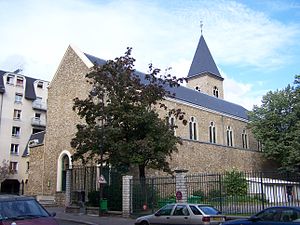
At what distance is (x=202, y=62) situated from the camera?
6512cm

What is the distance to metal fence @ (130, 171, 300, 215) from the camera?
18859 millimetres

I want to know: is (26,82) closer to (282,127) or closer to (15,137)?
(15,137)

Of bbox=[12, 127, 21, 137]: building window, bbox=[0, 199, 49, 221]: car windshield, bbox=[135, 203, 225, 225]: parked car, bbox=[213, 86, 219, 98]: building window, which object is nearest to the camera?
bbox=[0, 199, 49, 221]: car windshield

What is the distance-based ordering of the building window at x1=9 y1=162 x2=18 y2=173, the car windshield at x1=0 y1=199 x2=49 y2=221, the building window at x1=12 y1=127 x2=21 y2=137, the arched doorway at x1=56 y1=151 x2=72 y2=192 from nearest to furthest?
1. the car windshield at x1=0 y1=199 x2=49 y2=221
2. the arched doorway at x1=56 y1=151 x2=72 y2=192
3. the building window at x1=9 y1=162 x2=18 y2=173
4. the building window at x1=12 y1=127 x2=21 y2=137

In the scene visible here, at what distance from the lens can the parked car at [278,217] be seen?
11023 mm

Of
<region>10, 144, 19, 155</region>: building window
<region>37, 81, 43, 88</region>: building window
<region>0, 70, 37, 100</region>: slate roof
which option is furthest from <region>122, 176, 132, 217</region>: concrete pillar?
<region>37, 81, 43, 88</region>: building window

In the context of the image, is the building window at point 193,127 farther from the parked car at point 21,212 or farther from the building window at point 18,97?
the parked car at point 21,212

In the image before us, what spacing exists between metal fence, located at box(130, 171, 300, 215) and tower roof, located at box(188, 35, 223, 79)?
42.4 metres

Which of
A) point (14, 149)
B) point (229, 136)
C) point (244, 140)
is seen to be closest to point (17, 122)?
point (14, 149)

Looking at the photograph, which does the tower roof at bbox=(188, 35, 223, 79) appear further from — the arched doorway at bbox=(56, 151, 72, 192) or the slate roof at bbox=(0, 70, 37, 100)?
the arched doorway at bbox=(56, 151, 72, 192)

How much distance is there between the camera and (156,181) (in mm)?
21859

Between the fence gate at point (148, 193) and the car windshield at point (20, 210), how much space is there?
12.5 m

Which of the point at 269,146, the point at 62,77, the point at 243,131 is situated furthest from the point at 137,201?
the point at 243,131

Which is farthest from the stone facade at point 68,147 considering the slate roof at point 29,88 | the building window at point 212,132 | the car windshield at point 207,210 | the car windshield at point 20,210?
the car windshield at point 20,210
